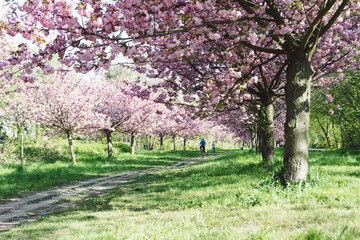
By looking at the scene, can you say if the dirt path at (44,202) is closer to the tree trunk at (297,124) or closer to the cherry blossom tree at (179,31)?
the cherry blossom tree at (179,31)

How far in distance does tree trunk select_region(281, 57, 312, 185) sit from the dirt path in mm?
6628

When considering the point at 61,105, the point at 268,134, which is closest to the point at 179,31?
the point at 268,134

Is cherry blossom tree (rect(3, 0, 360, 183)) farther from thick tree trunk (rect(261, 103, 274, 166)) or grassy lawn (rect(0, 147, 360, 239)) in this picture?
thick tree trunk (rect(261, 103, 274, 166))

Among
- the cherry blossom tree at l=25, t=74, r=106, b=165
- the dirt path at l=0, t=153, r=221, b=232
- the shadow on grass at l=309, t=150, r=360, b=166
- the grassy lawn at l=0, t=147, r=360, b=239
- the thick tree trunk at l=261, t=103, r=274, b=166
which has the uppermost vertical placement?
the cherry blossom tree at l=25, t=74, r=106, b=165

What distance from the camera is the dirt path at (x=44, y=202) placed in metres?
A: 7.08

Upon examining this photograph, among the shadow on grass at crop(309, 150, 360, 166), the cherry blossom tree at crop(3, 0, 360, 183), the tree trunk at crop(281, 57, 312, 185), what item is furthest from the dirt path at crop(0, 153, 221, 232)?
the shadow on grass at crop(309, 150, 360, 166)

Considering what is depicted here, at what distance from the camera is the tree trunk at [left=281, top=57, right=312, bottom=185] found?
6.20m

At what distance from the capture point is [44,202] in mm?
8945

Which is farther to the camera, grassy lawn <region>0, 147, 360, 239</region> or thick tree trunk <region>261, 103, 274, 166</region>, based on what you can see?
thick tree trunk <region>261, 103, 274, 166</region>

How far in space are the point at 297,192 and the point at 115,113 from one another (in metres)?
20.8

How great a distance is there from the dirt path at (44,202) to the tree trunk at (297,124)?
663 centimetres

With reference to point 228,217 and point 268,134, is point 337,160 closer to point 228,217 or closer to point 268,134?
point 268,134

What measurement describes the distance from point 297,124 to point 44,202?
8.30 m

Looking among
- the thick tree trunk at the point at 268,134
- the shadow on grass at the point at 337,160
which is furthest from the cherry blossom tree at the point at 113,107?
the shadow on grass at the point at 337,160
